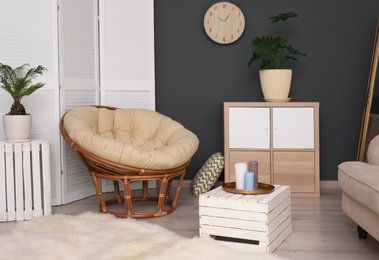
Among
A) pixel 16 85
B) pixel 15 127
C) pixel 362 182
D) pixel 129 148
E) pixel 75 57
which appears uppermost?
pixel 75 57

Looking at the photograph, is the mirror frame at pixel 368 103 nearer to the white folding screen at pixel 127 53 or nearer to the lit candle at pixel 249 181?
the lit candle at pixel 249 181

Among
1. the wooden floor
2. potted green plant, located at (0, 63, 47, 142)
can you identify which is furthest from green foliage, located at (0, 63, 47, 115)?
the wooden floor

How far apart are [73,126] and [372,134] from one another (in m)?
2.46

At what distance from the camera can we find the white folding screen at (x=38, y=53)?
166 inches

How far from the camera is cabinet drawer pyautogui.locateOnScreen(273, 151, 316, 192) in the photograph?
462cm

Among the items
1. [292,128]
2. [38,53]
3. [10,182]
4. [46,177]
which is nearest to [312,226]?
[292,128]

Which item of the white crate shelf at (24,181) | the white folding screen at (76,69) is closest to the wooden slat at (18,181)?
the white crate shelf at (24,181)

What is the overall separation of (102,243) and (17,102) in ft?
4.98

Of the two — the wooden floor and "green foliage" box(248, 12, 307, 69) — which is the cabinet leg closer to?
the wooden floor

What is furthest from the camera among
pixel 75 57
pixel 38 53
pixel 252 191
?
pixel 75 57

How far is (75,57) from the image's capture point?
4547mm

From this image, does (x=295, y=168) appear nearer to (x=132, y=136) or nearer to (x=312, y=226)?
(x=312, y=226)

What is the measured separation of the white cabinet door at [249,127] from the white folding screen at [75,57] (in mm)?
854

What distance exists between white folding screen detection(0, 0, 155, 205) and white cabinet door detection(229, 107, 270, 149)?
854 mm
